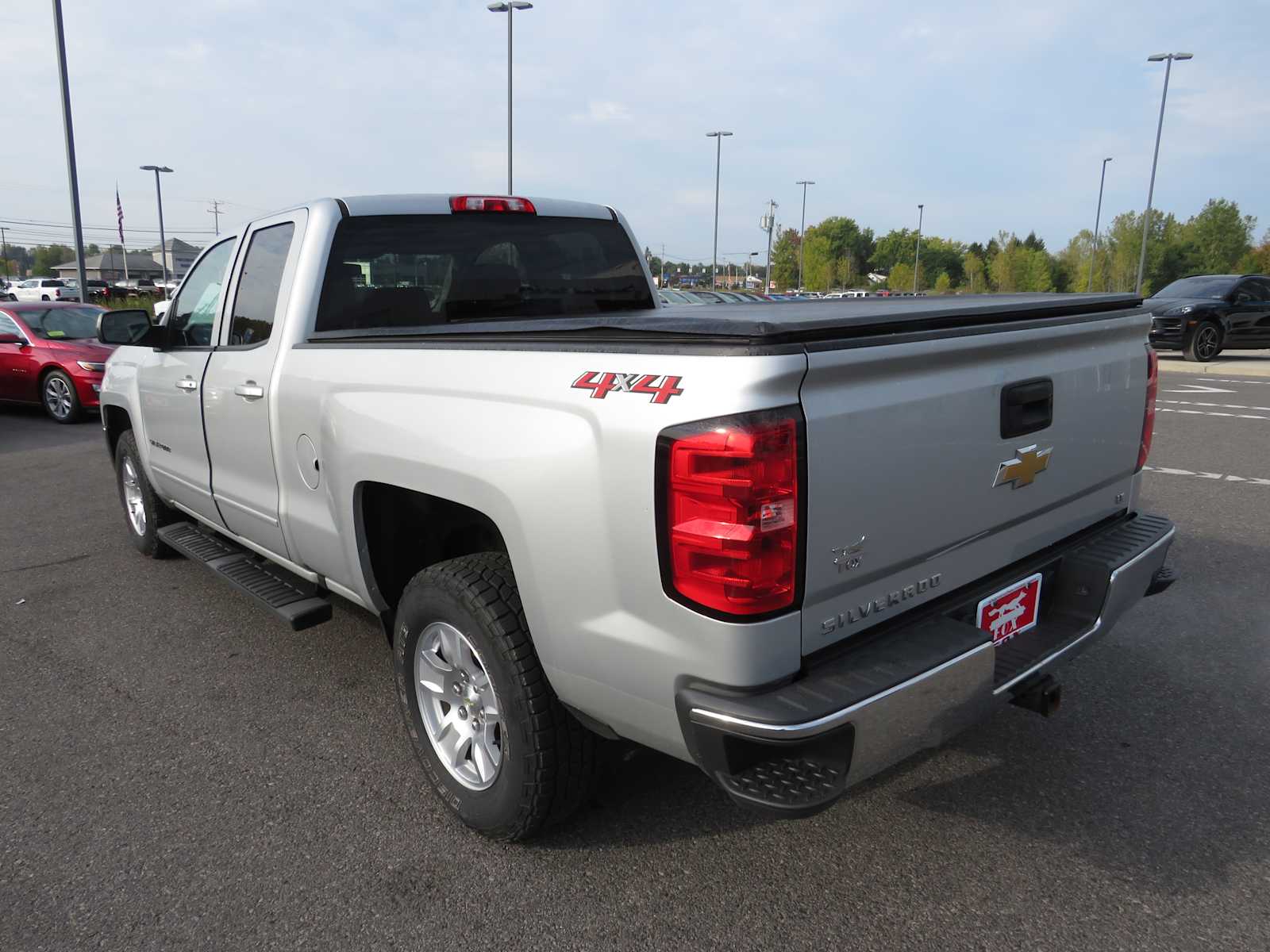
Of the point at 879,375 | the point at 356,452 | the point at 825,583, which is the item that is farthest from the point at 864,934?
the point at 356,452

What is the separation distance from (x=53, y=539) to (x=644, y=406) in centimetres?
556

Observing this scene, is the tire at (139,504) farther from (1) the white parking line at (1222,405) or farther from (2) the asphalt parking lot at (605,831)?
(1) the white parking line at (1222,405)

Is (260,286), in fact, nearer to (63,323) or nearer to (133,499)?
(133,499)

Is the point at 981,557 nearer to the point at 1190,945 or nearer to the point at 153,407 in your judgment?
the point at 1190,945

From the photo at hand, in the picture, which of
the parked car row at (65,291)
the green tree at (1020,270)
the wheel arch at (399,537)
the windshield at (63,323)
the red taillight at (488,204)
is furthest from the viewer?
the green tree at (1020,270)

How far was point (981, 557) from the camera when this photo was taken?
2.50 metres

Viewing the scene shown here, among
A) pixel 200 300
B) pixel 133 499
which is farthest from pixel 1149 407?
pixel 133 499

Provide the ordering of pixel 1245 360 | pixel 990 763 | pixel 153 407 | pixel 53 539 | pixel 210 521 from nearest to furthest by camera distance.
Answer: pixel 990 763 < pixel 210 521 < pixel 153 407 < pixel 53 539 < pixel 1245 360

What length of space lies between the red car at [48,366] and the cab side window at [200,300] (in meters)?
7.89

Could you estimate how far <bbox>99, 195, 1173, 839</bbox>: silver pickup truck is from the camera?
1.93m

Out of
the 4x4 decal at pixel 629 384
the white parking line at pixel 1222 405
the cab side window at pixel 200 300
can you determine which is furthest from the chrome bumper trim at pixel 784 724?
the white parking line at pixel 1222 405

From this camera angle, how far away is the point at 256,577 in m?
3.88

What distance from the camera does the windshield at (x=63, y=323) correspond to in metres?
11.9

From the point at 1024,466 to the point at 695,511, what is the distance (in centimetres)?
112
